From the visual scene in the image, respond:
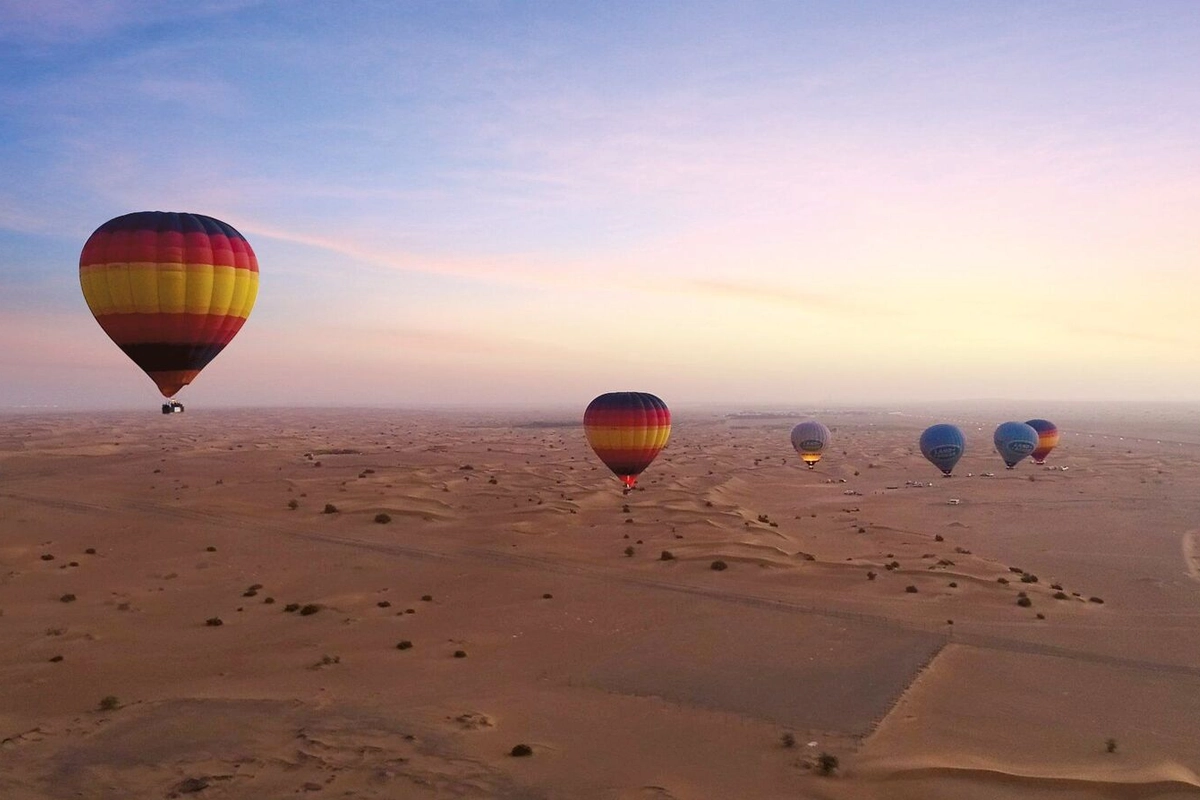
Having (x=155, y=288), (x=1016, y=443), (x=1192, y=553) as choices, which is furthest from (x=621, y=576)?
(x=1016, y=443)

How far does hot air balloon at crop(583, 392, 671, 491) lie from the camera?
31719mm

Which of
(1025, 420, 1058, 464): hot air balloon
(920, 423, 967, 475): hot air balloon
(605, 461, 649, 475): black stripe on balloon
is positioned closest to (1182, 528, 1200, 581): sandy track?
(920, 423, 967, 475): hot air balloon

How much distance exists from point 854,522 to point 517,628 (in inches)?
996

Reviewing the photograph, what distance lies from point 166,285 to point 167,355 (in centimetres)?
216

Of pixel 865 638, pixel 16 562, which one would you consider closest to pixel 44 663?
pixel 16 562

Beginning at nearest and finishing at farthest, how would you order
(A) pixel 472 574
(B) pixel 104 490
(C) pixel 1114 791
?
1. (C) pixel 1114 791
2. (A) pixel 472 574
3. (B) pixel 104 490

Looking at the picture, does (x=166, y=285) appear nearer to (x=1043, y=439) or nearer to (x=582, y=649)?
(x=582, y=649)

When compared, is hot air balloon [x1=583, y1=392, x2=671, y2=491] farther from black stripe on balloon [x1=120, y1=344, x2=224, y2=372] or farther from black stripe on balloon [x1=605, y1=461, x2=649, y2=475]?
black stripe on balloon [x1=120, y1=344, x2=224, y2=372]

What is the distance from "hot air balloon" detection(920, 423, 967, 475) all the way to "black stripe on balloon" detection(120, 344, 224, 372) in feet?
166

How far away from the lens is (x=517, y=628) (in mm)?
20375

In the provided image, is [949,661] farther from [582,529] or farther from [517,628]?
[582,529]

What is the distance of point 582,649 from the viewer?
18.7m

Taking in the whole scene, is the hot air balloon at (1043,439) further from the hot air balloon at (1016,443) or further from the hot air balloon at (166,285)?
the hot air balloon at (166,285)

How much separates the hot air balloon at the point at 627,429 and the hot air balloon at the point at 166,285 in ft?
51.6
